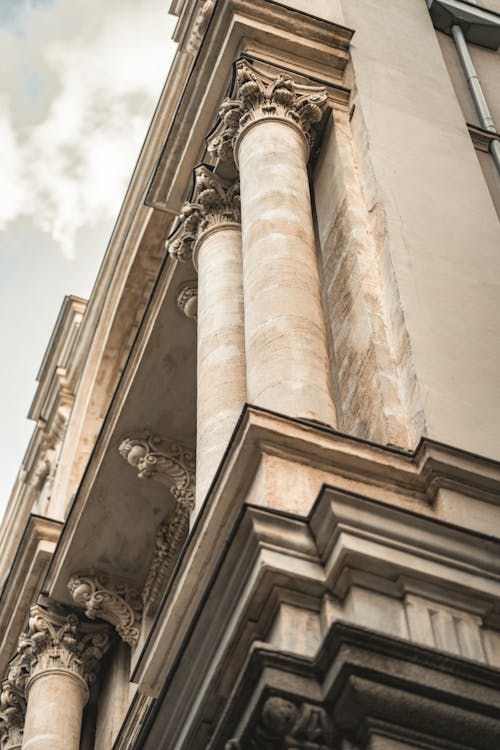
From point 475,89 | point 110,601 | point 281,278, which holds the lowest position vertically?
point 281,278

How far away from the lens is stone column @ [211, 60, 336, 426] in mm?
10141

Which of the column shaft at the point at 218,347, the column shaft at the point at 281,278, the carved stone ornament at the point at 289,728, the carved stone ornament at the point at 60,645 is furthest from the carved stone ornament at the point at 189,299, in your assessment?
the carved stone ornament at the point at 289,728

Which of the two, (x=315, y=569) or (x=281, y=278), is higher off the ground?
(x=281, y=278)

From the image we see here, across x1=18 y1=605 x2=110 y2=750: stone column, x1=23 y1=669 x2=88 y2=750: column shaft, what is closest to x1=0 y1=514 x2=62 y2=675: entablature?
x1=18 y1=605 x2=110 y2=750: stone column

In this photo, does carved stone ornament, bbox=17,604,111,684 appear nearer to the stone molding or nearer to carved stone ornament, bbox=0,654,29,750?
carved stone ornament, bbox=0,654,29,750

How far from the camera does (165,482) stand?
1630 centimetres

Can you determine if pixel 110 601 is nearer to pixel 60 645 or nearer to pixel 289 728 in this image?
pixel 60 645

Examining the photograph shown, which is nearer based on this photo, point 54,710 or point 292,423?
point 292,423

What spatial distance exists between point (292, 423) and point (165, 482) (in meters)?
7.38

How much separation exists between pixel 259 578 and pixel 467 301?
395 centimetres

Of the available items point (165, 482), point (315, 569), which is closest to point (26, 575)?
point (165, 482)

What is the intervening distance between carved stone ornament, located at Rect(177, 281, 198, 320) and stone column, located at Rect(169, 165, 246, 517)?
1035mm

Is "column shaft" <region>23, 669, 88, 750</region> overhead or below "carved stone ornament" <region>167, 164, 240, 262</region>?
below

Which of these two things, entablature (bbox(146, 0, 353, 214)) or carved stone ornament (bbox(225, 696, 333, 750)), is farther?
entablature (bbox(146, 0, 353, 214))
